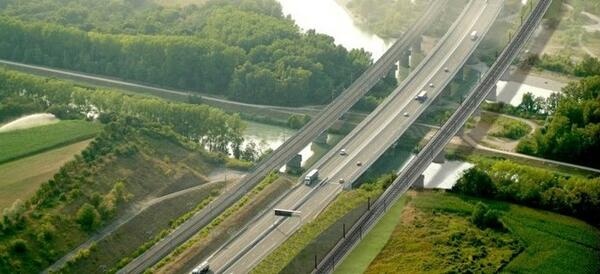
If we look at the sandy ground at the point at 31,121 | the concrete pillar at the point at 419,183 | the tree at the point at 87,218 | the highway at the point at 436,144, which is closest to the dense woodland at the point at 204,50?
the highway at the point at 436,144

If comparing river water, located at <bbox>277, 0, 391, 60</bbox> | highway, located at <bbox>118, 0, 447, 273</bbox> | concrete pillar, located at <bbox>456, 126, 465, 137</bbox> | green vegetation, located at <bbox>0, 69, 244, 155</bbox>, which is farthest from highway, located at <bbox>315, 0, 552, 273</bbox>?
river water, located at <bbox>277, 0, 391, 60</bbox>

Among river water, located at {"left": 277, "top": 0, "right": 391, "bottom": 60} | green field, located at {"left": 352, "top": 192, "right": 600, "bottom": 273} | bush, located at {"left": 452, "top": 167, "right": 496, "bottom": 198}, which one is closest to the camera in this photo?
green field, located at {"left": 352, "top": 192, "right": 600, "bottom": 273}

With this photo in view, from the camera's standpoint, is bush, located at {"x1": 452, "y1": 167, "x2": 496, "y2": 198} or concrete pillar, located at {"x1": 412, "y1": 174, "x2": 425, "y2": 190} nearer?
bush, located at {"x1": 452, "y1": 167, "x2": 496, "y2": 198}

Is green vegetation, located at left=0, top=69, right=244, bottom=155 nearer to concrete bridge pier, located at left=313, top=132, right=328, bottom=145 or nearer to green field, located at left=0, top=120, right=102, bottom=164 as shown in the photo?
green field, located at left=0, top=120, right=102, bottom=164

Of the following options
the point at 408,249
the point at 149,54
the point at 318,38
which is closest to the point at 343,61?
the point at 318,38

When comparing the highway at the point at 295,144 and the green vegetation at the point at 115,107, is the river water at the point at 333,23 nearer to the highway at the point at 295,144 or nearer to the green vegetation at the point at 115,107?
the highway at the point at 295,144

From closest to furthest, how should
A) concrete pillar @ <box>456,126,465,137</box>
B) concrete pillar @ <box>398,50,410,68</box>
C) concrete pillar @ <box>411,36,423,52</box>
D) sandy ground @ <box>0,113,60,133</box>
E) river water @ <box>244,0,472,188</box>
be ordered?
river water @ <box>244,0,472,188</box>, sandy ground @ <box>0,113,60,133</box>, concrete pillar @ <box>456,126,465,137</box>, concrete pillar @ <box>398,50,410,68</box>, concrete pillar @ <box>411,36,423,52</box>

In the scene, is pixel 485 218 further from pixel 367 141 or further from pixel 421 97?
pixel 421 97
